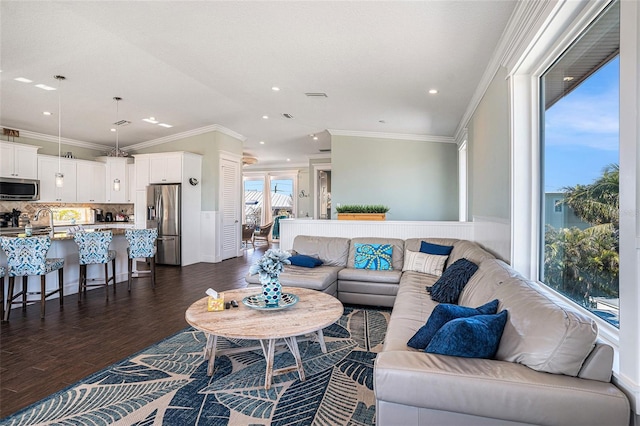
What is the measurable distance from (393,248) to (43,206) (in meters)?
7.26

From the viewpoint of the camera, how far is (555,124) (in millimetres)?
2119

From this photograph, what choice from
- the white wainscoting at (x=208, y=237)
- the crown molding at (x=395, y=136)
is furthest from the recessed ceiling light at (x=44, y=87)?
the crown molding at (x=395, y=136)

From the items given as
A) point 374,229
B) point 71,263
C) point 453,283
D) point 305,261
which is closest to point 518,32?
point 453,283

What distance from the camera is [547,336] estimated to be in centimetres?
128

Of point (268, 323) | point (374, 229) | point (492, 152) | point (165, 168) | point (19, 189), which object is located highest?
point (165, 168)

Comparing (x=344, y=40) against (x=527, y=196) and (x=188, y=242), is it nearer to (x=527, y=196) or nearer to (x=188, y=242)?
(x=527, y=196)

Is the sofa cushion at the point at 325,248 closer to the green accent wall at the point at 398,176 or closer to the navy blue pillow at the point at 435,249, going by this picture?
the navy blue pillow at the point at 435,249

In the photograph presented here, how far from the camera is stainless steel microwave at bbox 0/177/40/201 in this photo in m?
5.54

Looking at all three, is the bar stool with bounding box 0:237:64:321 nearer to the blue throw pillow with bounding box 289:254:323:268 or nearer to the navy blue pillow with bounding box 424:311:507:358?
the blue throw pillow with bounding box 289:254:323:268

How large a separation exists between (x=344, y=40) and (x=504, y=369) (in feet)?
9.12

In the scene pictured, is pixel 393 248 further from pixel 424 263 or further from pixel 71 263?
pixel 71 263

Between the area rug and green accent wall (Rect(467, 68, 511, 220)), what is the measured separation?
72.2 inches

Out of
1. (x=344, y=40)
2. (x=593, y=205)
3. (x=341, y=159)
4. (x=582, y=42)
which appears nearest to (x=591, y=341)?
(x=593, y=205)

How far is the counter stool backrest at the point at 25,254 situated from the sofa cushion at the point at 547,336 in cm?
447
